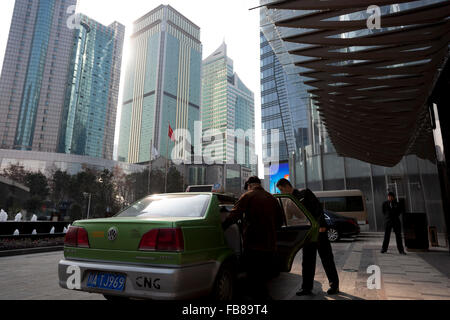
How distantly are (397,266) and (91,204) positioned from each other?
58790mm

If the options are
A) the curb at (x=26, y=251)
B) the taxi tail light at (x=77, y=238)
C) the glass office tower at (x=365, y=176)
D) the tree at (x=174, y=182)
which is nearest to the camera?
the taxi tail light at (x=77, y=238)

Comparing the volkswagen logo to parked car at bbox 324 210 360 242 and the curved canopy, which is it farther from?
parked car at bbox 324 210 360 242

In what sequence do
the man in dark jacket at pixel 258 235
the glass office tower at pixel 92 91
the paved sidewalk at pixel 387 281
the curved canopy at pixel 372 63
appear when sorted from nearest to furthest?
1. the man in dark jacket at pixel 258 235
2. the paved sidewalk at pixel 387 281
3. the curved canopy at pixel 372 63
4. the glass office tower at pixel 92 91

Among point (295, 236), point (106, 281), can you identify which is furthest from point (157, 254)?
point (295, 236)

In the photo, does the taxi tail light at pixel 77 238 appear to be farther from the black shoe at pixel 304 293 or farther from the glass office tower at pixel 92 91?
the glass office tower at pixel 92 91

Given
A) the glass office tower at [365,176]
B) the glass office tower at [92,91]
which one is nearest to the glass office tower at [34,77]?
the glass office tower at [92,91]

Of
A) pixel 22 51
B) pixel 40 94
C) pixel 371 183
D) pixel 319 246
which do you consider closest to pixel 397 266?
pixel 319 246

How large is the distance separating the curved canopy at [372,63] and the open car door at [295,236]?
298 centimetres

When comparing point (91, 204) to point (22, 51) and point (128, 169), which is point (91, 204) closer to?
point (128, 169)

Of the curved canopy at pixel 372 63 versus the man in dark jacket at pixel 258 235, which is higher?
the curved canopy at pixel 372 63

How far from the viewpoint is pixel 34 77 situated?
9825 cm

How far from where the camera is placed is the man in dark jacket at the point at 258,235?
10.3ft

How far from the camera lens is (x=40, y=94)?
326ft

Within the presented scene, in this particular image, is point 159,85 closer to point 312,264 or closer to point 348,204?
point 348,204
